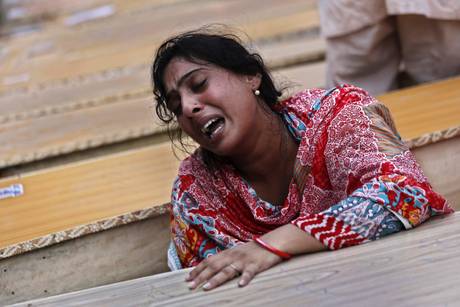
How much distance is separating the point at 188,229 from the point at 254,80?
12.8 inches

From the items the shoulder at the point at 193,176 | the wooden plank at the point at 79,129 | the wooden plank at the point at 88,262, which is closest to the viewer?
the shoulder at the point at 193,176

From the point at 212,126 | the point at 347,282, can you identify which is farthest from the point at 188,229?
the point at 347,282

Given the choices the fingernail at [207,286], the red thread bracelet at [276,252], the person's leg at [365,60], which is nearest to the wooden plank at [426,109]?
the person's leg at [365,60]

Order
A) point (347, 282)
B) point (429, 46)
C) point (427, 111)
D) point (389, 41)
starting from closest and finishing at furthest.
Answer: point (347, 282) < point (427, 111) < point (429, 46) < point (389, 41)

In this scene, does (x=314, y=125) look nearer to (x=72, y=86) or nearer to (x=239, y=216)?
(x=239, y=216)

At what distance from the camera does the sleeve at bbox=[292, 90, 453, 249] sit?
1309 millimetres

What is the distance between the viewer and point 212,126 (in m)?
1.52

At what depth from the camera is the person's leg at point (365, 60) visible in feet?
9.14

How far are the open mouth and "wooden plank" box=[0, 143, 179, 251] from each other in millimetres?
390

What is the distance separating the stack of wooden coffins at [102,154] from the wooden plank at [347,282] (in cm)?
55

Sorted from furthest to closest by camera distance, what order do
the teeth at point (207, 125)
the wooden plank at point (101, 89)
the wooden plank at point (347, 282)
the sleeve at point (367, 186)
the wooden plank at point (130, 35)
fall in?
the wooden plank at point (130, 35), the wooden plank at point (101, 89), the teeth at point (207, 125), the sleeve at point (367, 186), the wooden plank at point (347, 282)

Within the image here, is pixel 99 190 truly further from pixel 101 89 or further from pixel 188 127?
pixel 101 89

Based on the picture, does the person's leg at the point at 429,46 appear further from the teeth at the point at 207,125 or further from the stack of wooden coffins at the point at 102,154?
the teeth at the point at 207,125

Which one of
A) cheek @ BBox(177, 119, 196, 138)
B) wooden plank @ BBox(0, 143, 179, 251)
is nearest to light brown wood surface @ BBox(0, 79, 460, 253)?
wooden plank @ BBox(0, 143, 179, 251)
